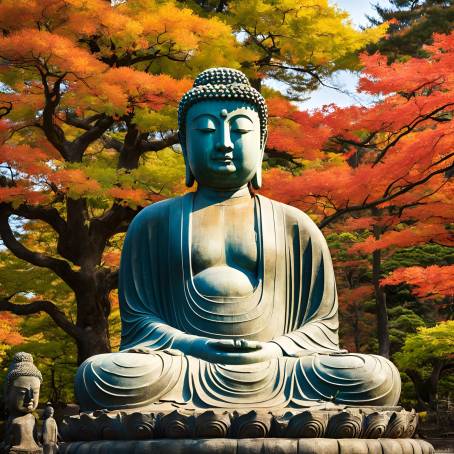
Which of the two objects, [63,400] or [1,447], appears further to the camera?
[63,400]

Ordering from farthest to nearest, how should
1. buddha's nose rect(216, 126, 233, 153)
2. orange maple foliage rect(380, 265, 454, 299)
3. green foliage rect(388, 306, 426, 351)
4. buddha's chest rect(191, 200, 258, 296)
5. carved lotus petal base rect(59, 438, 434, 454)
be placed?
green foliage rect(388, 306, 426, 351) → orange maple foliage rect(380, 265, 454, 299) → buddha's nose rect(216, 126, 233, 153) → buddha's chest rect(191, 200, 258, 296) → carved lotus petal base rect(59, 438, 434, 454)

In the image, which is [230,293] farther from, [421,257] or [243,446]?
[421,257]

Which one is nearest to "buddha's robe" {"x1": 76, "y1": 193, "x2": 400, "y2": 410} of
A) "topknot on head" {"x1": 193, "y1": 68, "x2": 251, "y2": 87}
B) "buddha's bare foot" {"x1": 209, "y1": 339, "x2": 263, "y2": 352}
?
"buddha's bare foot" {"x1": 209, "y1": 339, "x2": 263, "y2": 352}

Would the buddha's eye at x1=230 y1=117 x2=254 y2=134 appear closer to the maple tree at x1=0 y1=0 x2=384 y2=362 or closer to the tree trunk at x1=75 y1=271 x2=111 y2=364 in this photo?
the maple tree at x1=0 y1=0 x2=384 y2=362

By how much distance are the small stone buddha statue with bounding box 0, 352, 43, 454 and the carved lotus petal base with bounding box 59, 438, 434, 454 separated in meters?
4.15

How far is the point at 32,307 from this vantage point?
14.3 metres

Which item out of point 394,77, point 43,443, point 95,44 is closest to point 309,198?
point 394,77

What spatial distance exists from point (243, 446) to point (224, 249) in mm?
1681

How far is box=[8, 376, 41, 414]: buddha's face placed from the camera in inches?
339

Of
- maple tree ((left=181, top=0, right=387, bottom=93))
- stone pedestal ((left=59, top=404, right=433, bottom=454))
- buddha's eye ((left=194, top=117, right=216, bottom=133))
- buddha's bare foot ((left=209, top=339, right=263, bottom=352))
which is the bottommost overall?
stone pedestal ((left=59, top=404, right=433, bottom=454))

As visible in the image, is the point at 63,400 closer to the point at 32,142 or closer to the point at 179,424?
the point at 32,142

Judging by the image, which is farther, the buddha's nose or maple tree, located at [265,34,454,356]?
maple tree, located at [265,34,454,356]

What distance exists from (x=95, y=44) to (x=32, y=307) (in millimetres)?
4474

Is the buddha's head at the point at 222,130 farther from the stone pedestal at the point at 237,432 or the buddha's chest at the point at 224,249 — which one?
the stone pedestal at the point at 237,432
